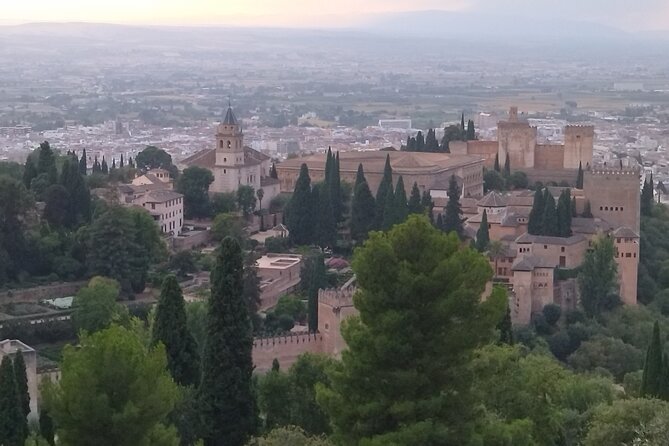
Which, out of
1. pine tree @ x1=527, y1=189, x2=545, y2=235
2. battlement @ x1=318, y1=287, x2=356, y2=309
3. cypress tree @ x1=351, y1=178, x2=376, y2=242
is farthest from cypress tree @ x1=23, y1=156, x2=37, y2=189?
pine tree @ x1=527, y1=189, x2=545, y2=235

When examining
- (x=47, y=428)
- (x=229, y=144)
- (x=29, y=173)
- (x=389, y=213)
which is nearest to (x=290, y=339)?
(x=47, y=428)

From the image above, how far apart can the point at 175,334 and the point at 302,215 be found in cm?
1646

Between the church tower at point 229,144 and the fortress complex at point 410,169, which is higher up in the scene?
the church tower at point 229,144

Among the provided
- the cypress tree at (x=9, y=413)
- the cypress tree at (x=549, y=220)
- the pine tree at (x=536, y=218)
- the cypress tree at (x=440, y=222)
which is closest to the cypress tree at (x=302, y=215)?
the cypress tree at (x=440, y=222)

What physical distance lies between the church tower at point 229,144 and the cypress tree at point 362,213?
18.5 feet

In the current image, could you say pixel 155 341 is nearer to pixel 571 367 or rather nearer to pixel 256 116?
pixel 571 367

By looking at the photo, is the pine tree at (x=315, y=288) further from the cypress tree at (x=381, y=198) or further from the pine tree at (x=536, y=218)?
the pine tree at (x=536, y=218)

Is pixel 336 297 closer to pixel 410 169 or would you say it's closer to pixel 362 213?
pixel 362 213

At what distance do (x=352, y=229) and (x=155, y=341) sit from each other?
55.5 feet

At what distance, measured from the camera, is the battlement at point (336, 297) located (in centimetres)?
2431

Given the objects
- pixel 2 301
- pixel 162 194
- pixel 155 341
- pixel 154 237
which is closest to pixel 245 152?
pixel 162 194

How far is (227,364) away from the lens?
54.1 ft

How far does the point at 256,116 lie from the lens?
107 metres

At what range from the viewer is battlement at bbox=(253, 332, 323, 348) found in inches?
948
